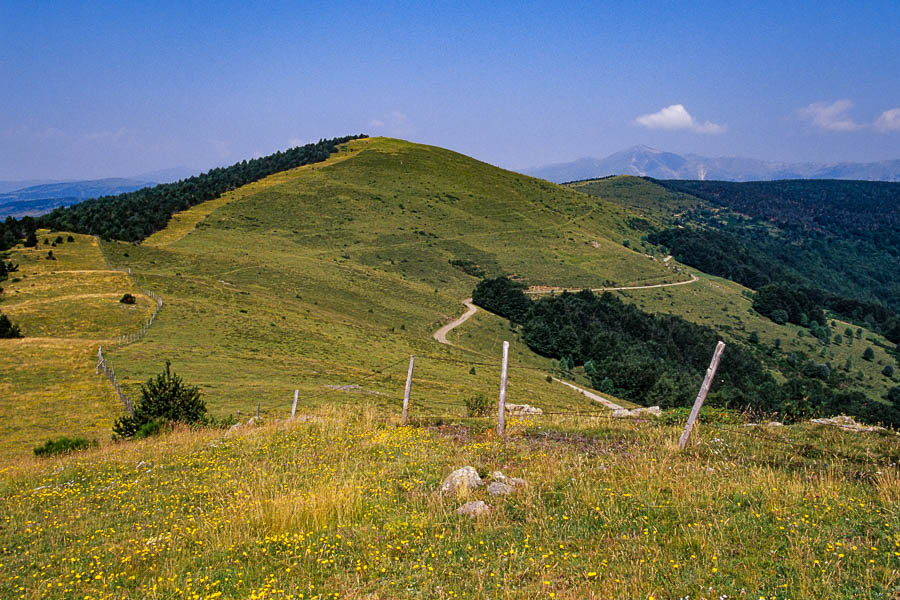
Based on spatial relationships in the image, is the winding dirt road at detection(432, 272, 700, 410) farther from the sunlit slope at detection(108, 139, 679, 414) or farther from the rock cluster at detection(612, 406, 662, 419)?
the rock cluster at detection(612, 406, 662, 419)

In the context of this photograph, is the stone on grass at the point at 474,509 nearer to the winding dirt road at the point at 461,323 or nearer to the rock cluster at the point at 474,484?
the rock cluster at the point at 474,484

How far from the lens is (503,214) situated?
122 m

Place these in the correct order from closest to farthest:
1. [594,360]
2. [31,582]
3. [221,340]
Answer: [31,582] < [221,340] < [594,360]

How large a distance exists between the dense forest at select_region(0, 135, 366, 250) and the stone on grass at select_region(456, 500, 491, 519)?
230 feet

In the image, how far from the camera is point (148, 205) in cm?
9988

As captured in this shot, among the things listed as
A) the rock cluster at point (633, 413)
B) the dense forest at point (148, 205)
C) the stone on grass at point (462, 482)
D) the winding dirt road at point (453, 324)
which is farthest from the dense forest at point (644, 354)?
the dense forest at point (148, 205)

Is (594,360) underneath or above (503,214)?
underneath

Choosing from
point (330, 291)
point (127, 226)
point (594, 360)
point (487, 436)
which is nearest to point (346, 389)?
point (487, 436)

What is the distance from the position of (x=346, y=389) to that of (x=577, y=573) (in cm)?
2417

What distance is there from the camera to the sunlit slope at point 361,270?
105 feet

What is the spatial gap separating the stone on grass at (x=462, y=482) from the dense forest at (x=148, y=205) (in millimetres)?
69253

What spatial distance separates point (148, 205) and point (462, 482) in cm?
11296

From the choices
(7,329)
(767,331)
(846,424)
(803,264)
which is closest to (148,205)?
(7,329)

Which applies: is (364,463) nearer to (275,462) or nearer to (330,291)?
(275,462)
